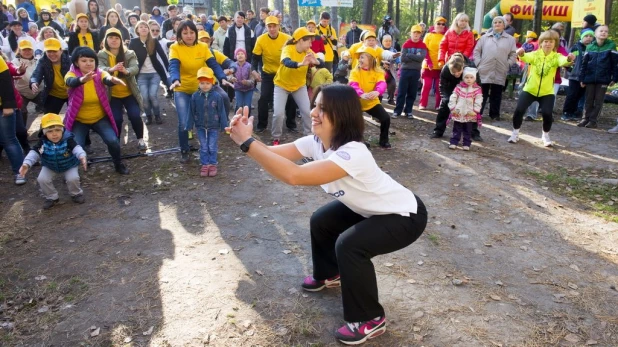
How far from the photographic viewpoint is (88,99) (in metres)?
6.37

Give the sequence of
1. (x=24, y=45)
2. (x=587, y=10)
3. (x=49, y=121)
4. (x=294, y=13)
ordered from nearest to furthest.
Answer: (x=49, y=121), (x=24, y=45), (x=587, y=10), (x=294, y=13)

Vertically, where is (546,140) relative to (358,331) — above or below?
above

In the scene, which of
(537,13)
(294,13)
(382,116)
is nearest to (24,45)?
(382,116)

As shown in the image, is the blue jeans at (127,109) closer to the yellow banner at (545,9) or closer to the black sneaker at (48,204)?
the black sneaker at (48,204)

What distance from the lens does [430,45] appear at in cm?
1055

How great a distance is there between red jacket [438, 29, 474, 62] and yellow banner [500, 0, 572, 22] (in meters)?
8.94

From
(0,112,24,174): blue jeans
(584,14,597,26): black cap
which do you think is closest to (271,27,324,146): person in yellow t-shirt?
(0,112,24,174): blue jeans

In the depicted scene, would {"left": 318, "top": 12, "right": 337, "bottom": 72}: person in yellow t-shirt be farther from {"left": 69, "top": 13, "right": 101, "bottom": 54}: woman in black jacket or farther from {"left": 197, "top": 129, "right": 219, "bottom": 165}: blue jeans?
{"left": 69, "top": 13, "right": 101, "bottom": 54}: woman in black jacket

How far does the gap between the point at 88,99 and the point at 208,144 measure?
1.75 meters

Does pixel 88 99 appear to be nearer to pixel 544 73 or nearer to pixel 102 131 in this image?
pixel 102 131

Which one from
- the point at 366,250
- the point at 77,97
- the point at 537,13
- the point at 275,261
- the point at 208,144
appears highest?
the point at 537,13

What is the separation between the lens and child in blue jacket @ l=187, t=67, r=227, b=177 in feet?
22.2

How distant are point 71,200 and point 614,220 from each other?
6.79 metres

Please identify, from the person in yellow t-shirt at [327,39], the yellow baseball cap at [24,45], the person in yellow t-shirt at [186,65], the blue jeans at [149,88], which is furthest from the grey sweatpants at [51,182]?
the person in yellow t-shirt at [327,39]
